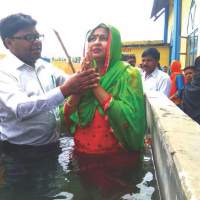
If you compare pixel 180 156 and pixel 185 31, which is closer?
pixel 180 156

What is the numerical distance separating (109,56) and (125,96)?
0.36 meters

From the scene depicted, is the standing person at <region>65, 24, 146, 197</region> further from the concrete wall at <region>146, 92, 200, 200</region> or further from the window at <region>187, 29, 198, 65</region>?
the window at <region>187, 29, 198, 65</region>

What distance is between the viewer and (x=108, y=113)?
282cm

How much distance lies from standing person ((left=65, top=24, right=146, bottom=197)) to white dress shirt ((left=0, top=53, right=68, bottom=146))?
0.71 feet

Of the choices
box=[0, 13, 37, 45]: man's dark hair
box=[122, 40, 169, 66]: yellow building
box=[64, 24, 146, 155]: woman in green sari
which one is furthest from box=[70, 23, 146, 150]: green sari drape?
box=[122, 40, 169, 66]: yellow building

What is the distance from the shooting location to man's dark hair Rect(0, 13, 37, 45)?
3.05m

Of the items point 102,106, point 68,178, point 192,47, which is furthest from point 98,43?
point 192,47

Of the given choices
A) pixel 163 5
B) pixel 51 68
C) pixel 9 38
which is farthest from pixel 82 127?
pixel 163 5

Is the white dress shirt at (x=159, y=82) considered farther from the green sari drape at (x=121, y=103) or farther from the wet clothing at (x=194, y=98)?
the green sari drape at (x=121, y=103)

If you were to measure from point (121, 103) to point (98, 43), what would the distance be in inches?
21.2

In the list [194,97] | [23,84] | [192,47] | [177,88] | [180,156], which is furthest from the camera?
[192,47]

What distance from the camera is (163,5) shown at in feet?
71.5

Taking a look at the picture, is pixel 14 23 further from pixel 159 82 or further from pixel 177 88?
pixel 177 88

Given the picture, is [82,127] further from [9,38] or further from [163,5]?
[163,5]
